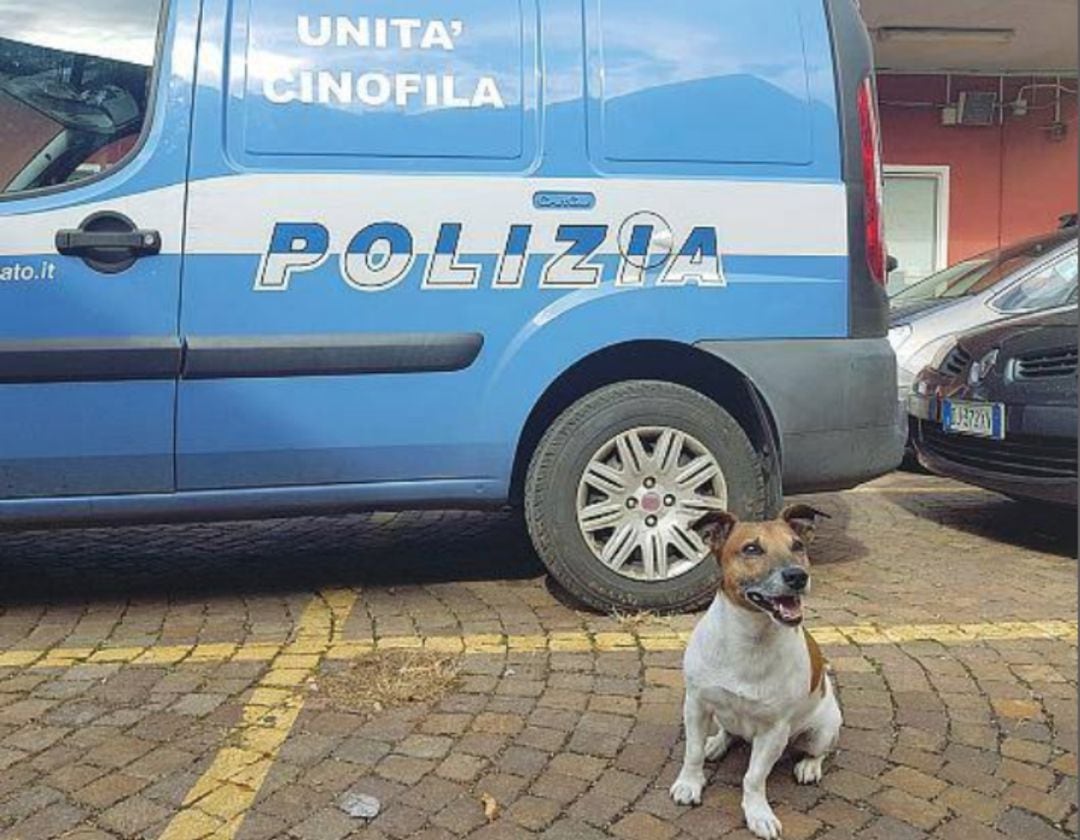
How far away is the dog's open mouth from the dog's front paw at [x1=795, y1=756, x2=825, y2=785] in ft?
1.55

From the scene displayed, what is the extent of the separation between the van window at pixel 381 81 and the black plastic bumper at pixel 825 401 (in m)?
1.10

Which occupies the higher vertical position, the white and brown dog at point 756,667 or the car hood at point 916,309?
the car hood at point 916,309

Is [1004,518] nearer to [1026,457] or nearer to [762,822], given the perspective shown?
[1026,457]

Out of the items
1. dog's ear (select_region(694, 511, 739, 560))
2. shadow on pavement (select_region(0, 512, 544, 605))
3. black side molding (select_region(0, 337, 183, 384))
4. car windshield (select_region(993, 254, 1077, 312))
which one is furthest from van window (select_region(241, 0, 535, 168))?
car windshield (select_region(993, 254, 1077, 312))

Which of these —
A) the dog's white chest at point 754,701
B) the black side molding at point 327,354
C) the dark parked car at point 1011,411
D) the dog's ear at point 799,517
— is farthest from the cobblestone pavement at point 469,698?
the black side molding at point 327,354

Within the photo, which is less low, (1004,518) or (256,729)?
(256,729)

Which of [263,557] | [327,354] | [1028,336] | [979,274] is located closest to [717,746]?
[327,354]

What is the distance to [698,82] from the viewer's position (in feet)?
12.3

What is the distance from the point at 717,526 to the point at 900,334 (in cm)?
459

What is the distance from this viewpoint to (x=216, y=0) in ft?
11.5

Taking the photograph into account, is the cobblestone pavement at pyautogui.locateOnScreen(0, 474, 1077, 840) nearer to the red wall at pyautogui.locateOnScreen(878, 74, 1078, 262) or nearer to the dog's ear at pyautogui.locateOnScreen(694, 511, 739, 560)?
the dog's ear at pyautogui.locateOnScreen(694, 511, 739, 560)

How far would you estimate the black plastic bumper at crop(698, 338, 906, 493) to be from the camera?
150 inches

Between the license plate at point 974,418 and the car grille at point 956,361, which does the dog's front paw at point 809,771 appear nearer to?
the license plate at point 974,418

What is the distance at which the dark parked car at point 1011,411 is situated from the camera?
477 cm
